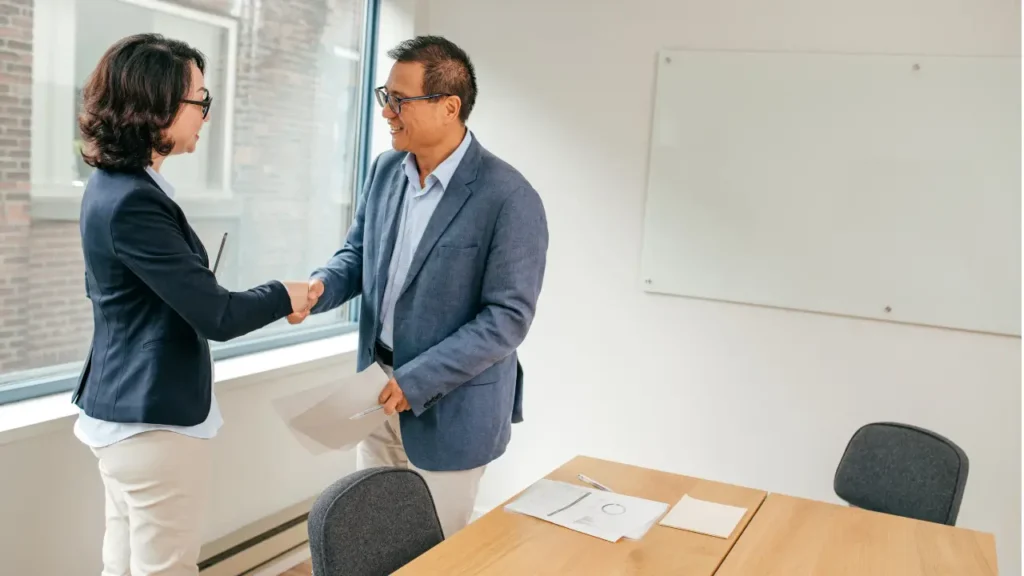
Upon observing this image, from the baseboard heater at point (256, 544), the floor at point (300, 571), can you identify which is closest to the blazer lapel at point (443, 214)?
the baseboard heater at point (256, 544)

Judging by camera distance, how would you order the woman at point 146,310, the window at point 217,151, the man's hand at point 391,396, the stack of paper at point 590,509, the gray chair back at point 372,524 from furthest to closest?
the window at point 217,151 → the man's hand at point 391,396 → the stack of paper at point 590,509 → the woman at point 146,310 → the gray chair back at point 372,524

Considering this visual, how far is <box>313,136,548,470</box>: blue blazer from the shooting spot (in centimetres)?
231

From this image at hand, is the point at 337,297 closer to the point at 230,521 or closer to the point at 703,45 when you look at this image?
the point at 230,521

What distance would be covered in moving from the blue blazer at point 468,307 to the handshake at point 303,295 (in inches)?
6.9

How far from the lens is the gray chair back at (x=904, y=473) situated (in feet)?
8.82

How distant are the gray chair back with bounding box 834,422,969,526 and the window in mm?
2235

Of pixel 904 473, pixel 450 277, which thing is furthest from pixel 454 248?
pixel 904 473

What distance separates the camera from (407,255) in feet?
8.11

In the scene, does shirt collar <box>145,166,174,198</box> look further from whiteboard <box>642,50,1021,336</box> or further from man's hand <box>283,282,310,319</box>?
whiteboard <box>642,50,1021,336</box>

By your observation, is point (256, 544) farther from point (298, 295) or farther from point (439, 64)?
point (439, 64)

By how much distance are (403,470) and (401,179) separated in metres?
0.90

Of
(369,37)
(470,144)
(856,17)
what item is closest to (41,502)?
(470,144)

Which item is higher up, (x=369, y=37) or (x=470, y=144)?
(x=369, y=37)

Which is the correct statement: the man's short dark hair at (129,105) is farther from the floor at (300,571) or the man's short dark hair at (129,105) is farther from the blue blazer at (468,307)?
the floor at (300,571)
